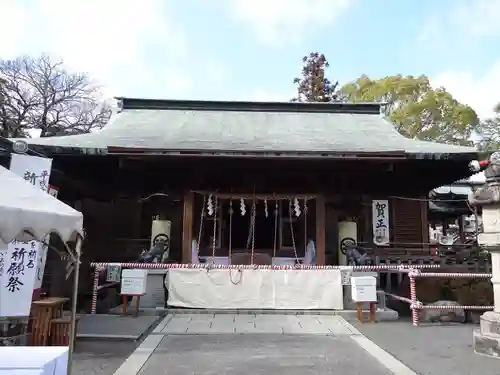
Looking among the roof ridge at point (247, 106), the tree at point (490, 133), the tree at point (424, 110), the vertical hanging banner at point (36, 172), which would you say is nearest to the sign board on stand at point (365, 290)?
the vertical hanging banner at point (36, 172)

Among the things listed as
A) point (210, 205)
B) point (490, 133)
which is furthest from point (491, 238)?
point (490, 133)

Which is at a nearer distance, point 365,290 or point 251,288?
point 365,290

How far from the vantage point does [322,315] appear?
30.1 ft

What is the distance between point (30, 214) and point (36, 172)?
4.28 metres

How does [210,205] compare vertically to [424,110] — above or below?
below

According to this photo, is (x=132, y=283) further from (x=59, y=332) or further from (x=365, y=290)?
(x=365, y=290)

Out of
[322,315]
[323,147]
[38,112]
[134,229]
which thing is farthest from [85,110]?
[322,315]

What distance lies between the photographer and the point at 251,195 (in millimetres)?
11422

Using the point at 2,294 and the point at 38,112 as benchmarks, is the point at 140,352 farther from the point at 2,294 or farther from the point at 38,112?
the point at 38,112

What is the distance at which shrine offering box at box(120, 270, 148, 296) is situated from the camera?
8719 mm

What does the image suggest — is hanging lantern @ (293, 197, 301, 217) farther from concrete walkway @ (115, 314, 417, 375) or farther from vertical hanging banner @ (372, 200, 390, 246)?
concrete walkway @ (115, 314, 417, 375)

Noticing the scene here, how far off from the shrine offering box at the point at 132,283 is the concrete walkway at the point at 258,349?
81 centimetres

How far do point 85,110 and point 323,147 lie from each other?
22.2m

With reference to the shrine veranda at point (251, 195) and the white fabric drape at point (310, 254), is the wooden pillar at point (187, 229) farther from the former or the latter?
the white fabric drape at point (310, 254)
